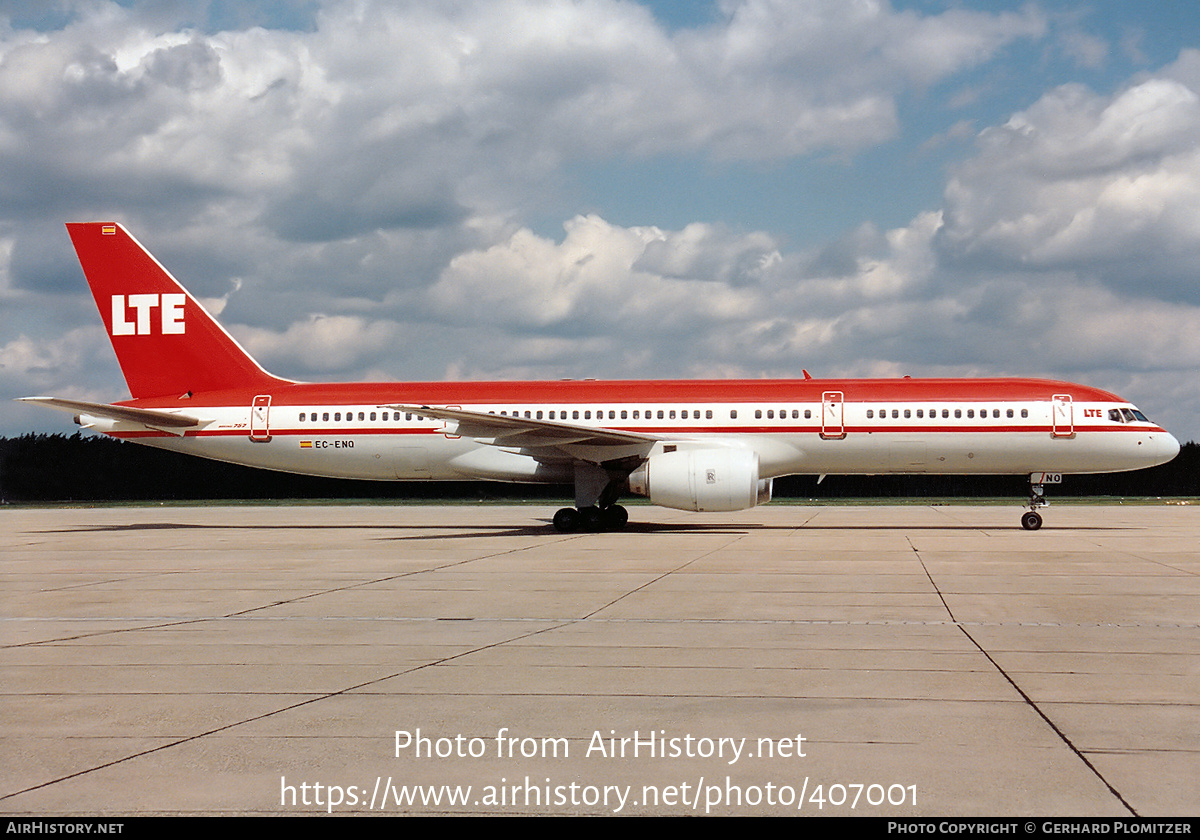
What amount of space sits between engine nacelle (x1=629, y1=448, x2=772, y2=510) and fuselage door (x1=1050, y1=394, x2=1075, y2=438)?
730 cm

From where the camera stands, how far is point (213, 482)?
54.0 meters

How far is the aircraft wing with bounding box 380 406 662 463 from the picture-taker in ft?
70.8

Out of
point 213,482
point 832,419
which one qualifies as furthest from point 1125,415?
point 213,482

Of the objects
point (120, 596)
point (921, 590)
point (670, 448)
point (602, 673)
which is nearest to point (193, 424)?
point (670, 448)

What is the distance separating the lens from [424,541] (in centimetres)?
2169

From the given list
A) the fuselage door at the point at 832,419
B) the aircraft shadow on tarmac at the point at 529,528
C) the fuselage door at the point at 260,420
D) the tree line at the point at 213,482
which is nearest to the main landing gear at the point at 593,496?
the aircraft shadow on tarmac at the point at 529,528

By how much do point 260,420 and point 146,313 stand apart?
15.6 ft

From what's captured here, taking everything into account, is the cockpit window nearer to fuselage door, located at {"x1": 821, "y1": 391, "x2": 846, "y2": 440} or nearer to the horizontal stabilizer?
fuselage door, located at {"x1": 821, "y1": 391, "x2": 846, "y2": 440}

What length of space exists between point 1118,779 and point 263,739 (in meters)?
4.36

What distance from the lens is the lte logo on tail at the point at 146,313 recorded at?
2741cm

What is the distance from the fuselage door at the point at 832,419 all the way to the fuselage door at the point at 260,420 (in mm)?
13794

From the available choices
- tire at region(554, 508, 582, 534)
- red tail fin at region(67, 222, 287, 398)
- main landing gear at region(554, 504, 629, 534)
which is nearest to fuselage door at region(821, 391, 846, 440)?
main landing gear at region(554, 504, 629, 534)

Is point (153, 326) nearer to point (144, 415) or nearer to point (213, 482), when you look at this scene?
point (144, 415)

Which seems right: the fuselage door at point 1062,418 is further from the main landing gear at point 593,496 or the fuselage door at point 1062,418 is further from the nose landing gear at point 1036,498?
the main landing gear at point 593,496
